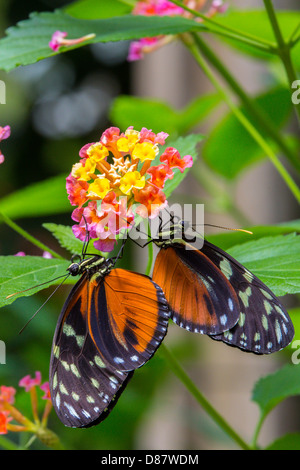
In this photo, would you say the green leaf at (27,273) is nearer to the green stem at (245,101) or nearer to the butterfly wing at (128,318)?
the butterfly wing at (128,318)

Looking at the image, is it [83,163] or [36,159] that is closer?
[83,163]

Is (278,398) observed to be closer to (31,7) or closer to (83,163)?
(83,163)

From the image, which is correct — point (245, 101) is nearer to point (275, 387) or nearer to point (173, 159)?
point (173, 159)

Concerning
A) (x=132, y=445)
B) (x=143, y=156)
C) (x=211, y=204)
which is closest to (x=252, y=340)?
(x=143, y=156)

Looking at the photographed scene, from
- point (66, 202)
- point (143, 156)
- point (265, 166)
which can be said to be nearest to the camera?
point (143, 156)

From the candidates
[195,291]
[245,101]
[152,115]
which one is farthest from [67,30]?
[152,115]
